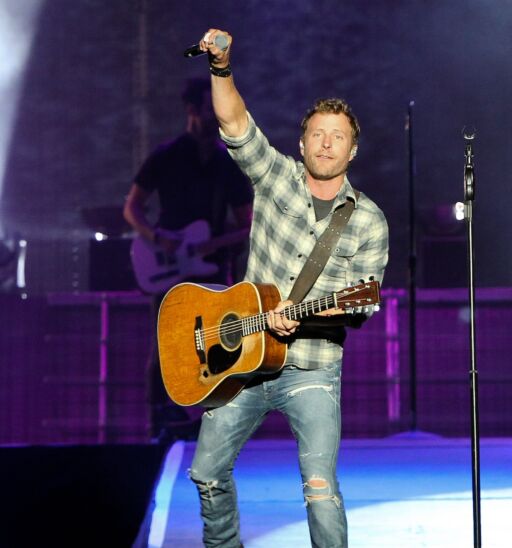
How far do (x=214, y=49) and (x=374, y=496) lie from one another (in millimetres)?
3062

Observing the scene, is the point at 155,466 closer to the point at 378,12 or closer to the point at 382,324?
the point at 382,324

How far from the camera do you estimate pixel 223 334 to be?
4.06 metres

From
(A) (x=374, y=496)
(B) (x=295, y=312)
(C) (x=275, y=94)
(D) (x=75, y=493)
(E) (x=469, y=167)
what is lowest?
(A) (x=374, y=496)

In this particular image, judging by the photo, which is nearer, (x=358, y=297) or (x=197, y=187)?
(x=358, y=297)

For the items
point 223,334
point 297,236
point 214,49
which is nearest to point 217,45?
point 214,49

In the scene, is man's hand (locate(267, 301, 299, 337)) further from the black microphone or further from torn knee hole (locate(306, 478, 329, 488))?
the black microphone

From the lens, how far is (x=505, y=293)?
9.17 m

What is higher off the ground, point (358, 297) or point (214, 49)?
point (214, 49)

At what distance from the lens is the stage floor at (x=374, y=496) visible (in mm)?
4902

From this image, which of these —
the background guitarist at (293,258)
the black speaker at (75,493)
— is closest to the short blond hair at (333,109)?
the background guitarist at (293,258)

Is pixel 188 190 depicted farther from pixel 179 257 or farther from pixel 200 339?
pixel 200 339

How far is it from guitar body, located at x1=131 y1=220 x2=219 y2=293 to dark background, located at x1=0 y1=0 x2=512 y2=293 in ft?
4.43

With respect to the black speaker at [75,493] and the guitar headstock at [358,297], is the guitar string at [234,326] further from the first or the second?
the black speaker at [75,493]

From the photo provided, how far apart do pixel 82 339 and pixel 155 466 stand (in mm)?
3551
